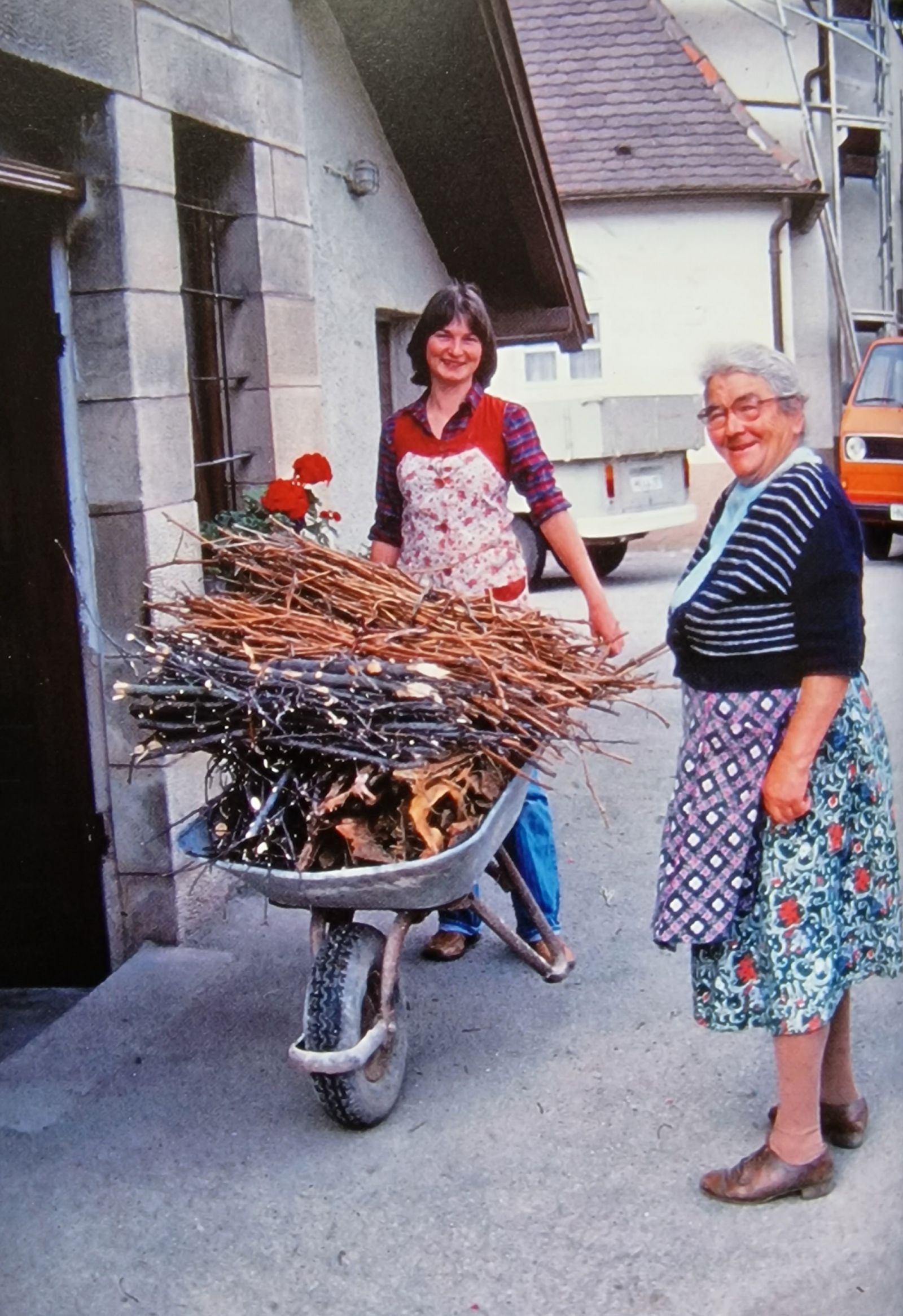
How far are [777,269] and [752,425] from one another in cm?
661

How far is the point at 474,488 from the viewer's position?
4.66 metres

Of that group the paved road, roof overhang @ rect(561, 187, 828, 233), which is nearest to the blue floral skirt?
the paved road

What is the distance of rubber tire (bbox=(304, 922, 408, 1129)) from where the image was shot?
3.58m

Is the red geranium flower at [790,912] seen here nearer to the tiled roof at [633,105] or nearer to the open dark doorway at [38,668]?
the open dark doorway at [38,668]

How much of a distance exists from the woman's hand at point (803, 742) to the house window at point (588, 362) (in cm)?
→ 1581

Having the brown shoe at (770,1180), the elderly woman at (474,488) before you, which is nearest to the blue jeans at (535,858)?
the elderly woman at (474,488)

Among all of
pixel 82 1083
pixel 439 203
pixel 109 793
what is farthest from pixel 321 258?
pixel 82 1083

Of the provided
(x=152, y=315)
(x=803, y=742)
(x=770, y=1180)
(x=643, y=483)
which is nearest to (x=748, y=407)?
(x=803, y=742)

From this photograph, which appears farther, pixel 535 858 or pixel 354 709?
pixel 535 858

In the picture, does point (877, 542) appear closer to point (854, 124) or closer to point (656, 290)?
point (656, 290)

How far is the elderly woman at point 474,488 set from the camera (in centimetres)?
464

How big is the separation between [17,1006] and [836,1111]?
2.92 metres

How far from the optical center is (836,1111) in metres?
3.60

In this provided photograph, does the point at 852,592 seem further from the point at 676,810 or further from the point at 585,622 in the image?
the point at 585,622
